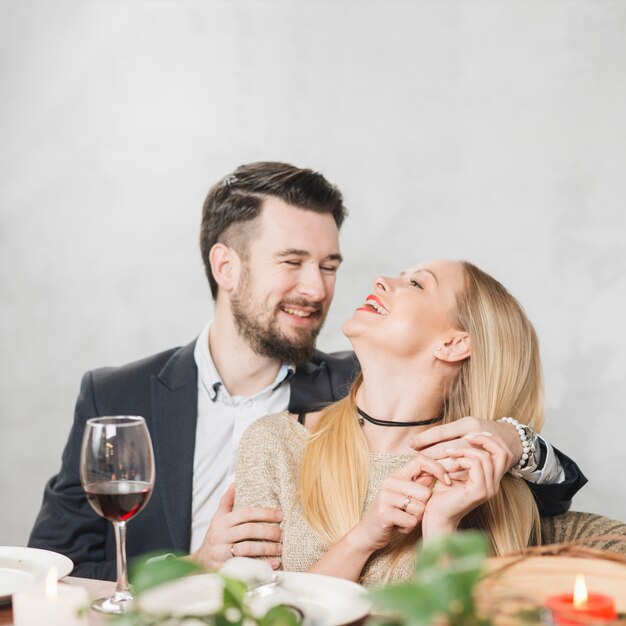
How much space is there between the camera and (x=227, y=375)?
100 inches

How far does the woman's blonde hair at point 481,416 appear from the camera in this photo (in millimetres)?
1878

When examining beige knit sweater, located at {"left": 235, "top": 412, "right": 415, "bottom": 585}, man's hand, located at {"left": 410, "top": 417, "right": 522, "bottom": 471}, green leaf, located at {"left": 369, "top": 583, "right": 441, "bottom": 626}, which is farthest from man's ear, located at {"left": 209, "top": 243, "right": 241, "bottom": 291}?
green leaf, located at {"left": 369, "top": 583, "right": 441, "bottom": 626}

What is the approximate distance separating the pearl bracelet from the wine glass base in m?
0.87

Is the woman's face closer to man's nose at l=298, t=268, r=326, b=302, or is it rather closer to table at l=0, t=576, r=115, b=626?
man's nose at l=298, t=268, r=326, b=302

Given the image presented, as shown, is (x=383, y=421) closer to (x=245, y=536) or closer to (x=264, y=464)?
(x=264, y=464)

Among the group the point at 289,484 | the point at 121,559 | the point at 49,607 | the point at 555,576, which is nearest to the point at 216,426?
the point at 289,484

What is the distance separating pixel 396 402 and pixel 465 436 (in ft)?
1.07

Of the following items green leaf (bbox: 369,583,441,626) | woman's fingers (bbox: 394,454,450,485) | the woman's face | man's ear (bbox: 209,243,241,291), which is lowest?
woman's fingers (bbox: 394,454,450,485)

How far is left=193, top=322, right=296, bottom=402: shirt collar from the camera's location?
2.50 m

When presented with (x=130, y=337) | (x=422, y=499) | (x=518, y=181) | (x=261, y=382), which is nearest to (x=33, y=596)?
(x=422, y=499)

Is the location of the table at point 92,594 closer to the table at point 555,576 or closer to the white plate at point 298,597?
the table at point 555,576

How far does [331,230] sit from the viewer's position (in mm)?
2613

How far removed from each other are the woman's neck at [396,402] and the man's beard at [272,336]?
1.66 ft

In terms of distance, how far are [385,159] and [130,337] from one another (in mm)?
1297
